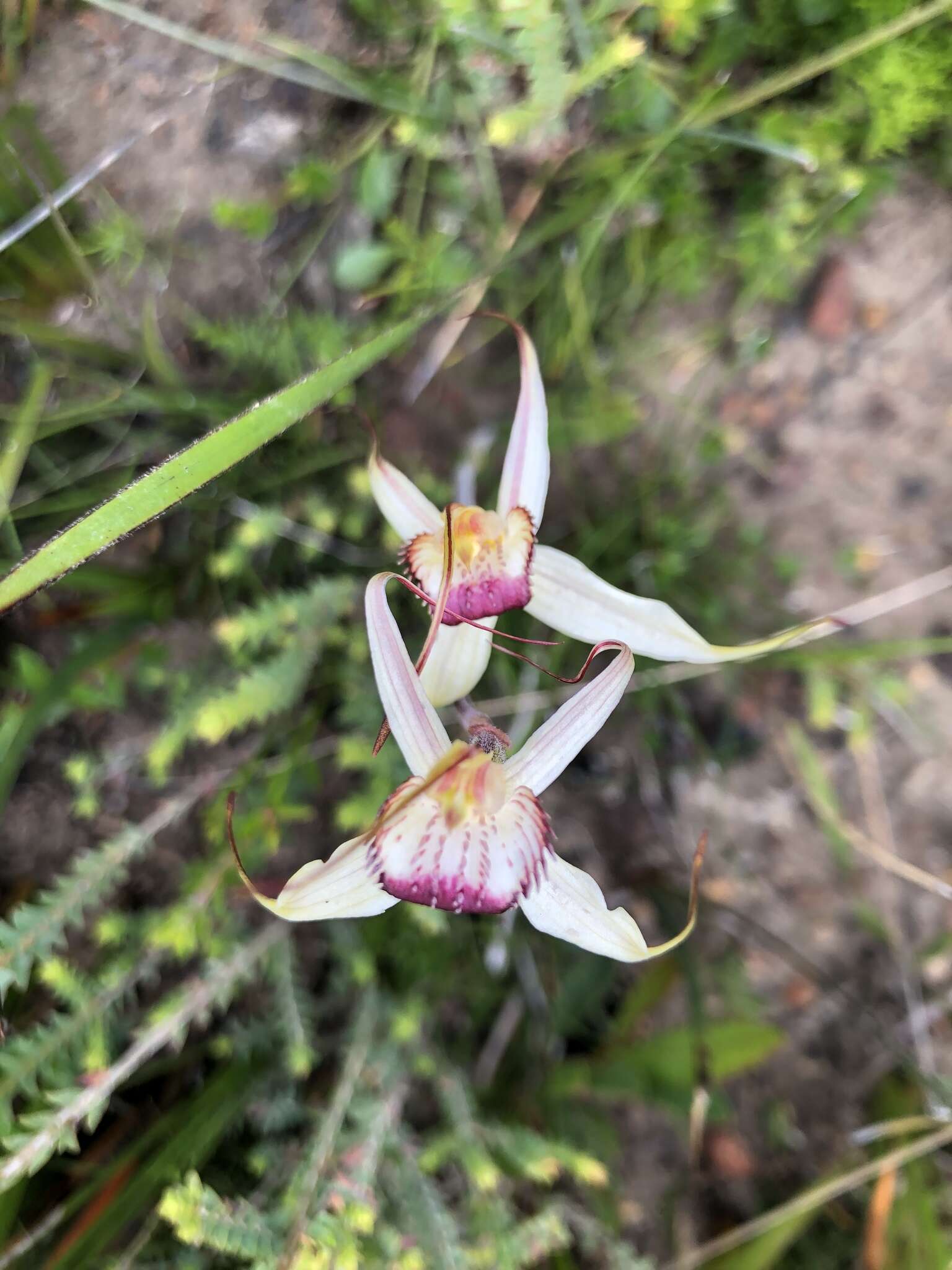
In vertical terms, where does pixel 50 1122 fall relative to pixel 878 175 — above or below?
below

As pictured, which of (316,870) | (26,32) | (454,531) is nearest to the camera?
(316,870)

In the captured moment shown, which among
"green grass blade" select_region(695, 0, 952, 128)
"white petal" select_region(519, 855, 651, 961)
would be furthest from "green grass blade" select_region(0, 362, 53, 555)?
"green grass blade" select_region(695, 0, 952, 128)

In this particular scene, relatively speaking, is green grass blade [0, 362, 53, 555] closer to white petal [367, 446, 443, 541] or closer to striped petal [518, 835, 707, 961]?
white petal [367, 446, 443, 541]

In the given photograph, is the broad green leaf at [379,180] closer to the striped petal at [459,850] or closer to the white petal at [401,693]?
the white petal at [401,693]

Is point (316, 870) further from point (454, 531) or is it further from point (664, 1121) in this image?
point (664, 1121)

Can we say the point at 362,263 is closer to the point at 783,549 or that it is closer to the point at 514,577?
the point at 514,577

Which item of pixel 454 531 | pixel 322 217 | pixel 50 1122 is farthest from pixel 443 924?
pixel 322 217
